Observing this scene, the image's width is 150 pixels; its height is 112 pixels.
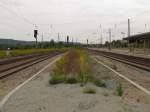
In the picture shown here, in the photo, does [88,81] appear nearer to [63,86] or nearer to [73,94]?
[63,86]

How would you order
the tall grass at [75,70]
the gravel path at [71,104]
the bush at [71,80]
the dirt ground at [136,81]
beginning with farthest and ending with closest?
the tall grass at [75,70], the bush at [71,80], the dirt ground at [136,81], the gravel path at [71,104]

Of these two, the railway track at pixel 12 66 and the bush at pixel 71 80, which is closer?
the bush at pixel 71 80

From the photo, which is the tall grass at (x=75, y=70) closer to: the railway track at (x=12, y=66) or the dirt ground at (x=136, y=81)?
the dirt ground at (x=136, y=81)

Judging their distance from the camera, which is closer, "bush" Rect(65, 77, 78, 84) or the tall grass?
"bush" Rect(65, 77, 78, 84)

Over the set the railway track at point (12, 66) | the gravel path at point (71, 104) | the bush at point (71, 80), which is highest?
the bush at point (71, 80)

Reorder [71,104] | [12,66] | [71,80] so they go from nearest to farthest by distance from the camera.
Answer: [71,104] → [71,80] → [12,66]

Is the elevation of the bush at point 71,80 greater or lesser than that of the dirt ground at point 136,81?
greater

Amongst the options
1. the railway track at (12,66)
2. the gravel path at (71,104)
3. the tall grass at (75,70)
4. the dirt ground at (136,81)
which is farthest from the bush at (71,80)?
the railway track at (12,66)

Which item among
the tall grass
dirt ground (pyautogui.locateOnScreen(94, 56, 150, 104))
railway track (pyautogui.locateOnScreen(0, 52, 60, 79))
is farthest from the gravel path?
railway track (pyautogui.locateOnScreen(0, 52, 60, 79))

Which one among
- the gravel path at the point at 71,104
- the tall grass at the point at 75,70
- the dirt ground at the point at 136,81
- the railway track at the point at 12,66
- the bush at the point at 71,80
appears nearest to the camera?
the gravel path at the point at 71,104

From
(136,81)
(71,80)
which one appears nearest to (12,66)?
Result: (136,81)

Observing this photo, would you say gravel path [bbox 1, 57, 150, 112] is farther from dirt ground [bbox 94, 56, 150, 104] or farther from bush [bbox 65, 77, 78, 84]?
bush [bbox 65, 77, 78, 84]

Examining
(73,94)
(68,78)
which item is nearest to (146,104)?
(73,94)

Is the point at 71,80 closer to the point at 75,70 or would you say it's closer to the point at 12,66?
the point at 75,70
